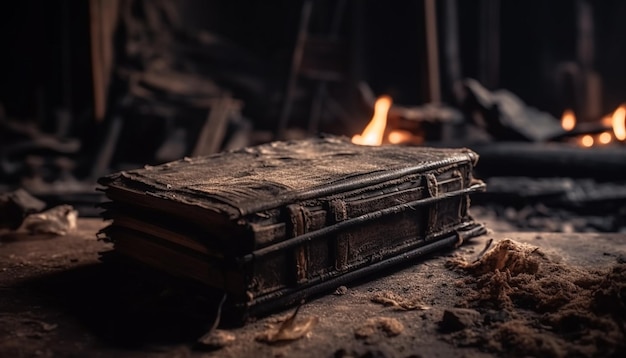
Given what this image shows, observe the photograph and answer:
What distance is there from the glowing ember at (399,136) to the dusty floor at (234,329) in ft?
13.0

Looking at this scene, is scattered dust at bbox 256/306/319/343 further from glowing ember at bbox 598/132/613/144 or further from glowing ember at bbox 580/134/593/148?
glowing ember at bbox 598/132/613/144

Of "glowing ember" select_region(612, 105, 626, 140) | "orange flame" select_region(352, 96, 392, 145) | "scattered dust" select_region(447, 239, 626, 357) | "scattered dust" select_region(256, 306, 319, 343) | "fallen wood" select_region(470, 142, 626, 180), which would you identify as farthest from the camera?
"glowing ember" select_region(612, 105, 626, 140)

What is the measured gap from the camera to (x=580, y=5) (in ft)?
32.0

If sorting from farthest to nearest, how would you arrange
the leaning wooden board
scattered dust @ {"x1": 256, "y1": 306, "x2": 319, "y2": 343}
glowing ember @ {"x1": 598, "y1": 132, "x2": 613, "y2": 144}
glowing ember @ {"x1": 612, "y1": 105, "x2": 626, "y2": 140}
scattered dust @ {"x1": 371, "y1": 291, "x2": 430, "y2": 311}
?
glowing ember @ {"x1": 598, "y1": 132, "x2": 613, "y2": 144} → glowing ember @ {"x1": 612, "y1": 105, "x2": 626, "y2": 140} → scattered dust @ {"x1": 371, "y1": 291, "x2": 430, "y2": 311} → the leaning wooden board → scattered dust @ {"x1": 256, "y1": 306, "x2": 319, "y2": 343}

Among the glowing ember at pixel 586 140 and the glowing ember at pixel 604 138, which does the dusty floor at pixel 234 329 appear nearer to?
the glowing ember at pixel 586 140

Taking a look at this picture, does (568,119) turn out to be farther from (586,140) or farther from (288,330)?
(288,330)

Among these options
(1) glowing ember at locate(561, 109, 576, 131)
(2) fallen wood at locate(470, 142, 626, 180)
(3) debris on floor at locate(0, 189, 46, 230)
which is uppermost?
(3) debris on floor at locate(0, 189, 46, 230)

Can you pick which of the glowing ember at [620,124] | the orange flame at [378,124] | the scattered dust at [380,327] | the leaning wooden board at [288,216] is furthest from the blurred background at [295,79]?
the scattered dust at [380,327]

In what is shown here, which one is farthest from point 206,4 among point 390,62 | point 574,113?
point 574,113

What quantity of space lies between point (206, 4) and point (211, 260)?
8850 mm

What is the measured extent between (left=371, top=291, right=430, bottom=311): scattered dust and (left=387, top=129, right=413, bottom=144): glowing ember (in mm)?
4610

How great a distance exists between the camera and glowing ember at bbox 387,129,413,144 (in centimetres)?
793

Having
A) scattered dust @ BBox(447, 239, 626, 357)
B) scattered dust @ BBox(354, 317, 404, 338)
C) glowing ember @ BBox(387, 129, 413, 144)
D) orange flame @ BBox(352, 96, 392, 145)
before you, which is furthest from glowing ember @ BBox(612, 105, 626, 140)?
scattered dust @ BBox(354, 317, 404, 338)

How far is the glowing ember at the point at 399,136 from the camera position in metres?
7.93
